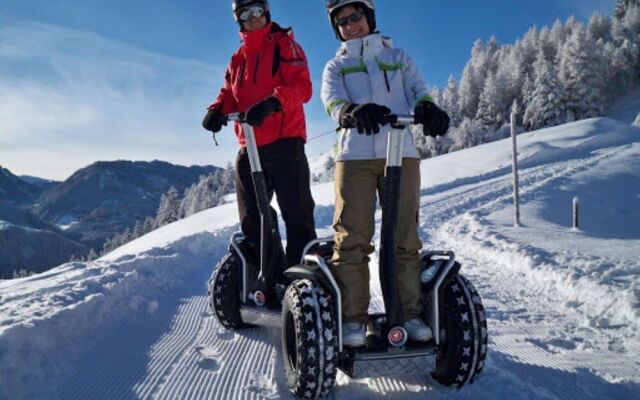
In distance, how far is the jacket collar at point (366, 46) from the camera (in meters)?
2.81

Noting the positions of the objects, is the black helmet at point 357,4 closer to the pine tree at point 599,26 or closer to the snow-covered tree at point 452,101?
the snow-covered tree at point 452,101

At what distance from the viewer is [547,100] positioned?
50.0 m

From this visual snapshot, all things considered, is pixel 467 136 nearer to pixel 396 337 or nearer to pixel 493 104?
pixel 493 104

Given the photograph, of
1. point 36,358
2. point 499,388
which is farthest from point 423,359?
point 36,358

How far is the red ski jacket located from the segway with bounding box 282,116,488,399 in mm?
1479

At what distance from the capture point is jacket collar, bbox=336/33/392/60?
2810 mm

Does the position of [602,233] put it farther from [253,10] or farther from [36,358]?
[36,358]

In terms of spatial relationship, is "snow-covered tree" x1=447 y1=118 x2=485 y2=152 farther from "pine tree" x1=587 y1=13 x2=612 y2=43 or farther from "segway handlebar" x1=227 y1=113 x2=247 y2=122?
"segway handlebar" x1=227 y1=113 x2=247 y2=122

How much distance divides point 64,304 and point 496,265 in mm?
5308

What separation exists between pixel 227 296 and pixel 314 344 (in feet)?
5.15

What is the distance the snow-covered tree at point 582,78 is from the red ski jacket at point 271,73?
57.2 meters

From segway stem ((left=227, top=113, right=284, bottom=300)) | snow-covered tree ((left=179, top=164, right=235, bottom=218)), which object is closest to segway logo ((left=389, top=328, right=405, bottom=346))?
segway stem ((left=227, top=113, right=284, bottom=300))

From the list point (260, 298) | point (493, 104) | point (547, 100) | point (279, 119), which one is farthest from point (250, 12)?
point (493, 104)

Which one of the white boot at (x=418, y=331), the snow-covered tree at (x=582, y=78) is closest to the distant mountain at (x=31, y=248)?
the snow-covered tree at (x=582, y=78)
